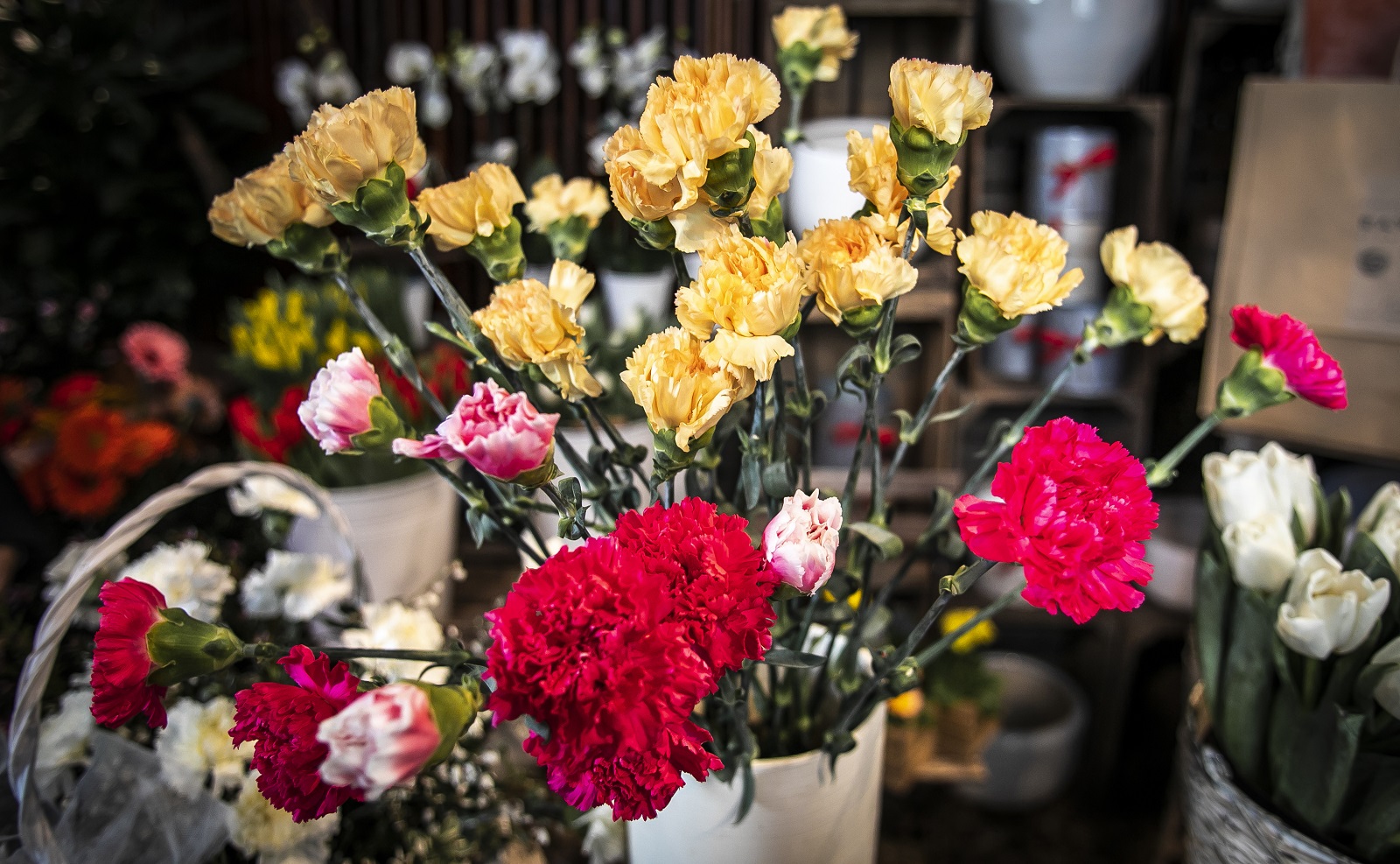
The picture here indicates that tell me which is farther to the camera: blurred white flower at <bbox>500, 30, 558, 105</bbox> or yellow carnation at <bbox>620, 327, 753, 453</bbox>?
blurred white flower at <bbox>500, 30, 558, 105</bbox>

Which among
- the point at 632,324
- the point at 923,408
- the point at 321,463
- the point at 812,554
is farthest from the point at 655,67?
the point at 812,554

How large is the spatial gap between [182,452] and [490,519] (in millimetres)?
1045

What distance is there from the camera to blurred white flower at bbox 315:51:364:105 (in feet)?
4.65

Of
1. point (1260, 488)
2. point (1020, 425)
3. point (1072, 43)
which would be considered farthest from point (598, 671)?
point (1072, 43)

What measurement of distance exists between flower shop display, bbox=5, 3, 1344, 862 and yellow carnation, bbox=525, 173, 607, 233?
48 millimetres

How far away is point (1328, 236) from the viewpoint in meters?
1.04

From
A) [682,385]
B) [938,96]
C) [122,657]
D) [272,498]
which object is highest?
[938,96]

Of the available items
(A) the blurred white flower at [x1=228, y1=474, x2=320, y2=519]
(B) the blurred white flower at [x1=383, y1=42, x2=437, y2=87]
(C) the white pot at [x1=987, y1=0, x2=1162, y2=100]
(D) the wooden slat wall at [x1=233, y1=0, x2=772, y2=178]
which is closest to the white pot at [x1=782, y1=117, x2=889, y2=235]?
(C) the white pot at [x1=987, y1=0, x2=1162, y2=100]

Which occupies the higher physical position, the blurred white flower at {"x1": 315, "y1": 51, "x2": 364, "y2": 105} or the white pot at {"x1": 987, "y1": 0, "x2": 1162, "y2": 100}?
the white pot at {"x1": 987, "y1": 0, "x2": 1162, "y2": 100}

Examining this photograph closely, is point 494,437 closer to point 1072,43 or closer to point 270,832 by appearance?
point 270,832

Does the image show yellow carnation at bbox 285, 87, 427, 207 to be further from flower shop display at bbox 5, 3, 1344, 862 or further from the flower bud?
the flower bud

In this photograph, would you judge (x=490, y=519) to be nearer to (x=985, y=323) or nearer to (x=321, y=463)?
(x=985, y=323)

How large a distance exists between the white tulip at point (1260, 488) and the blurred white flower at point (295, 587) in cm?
63

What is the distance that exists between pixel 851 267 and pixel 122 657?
33 centimetres
